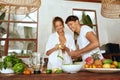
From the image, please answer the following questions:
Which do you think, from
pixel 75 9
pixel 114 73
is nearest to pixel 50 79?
pixel 114 73

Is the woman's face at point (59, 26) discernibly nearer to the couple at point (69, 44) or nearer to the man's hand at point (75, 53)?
the couple at point (69, 44)

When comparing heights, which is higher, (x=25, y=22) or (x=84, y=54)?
(x=25, y=22)

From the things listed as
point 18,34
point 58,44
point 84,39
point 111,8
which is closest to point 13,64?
point 58,44

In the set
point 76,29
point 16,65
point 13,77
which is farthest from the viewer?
point 76,29

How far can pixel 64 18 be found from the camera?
4020 millimetres

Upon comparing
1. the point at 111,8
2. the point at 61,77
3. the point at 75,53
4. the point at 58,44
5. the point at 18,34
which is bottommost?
the point at 61,77

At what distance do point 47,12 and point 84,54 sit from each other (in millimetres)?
2075

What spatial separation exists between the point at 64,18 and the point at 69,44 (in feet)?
5.89

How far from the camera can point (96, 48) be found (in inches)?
79.7

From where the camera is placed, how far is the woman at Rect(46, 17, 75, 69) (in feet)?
7.22

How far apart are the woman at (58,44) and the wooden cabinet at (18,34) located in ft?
4.98

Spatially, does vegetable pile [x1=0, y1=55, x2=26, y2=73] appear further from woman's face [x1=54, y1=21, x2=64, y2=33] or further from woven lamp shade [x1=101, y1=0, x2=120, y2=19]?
woven lamp shade [x1=101, y1=0, x2=120, y2=19]

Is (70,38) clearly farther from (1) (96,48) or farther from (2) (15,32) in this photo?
(2) (15,32)

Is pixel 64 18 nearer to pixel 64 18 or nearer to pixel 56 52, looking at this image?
pixel 64 18
